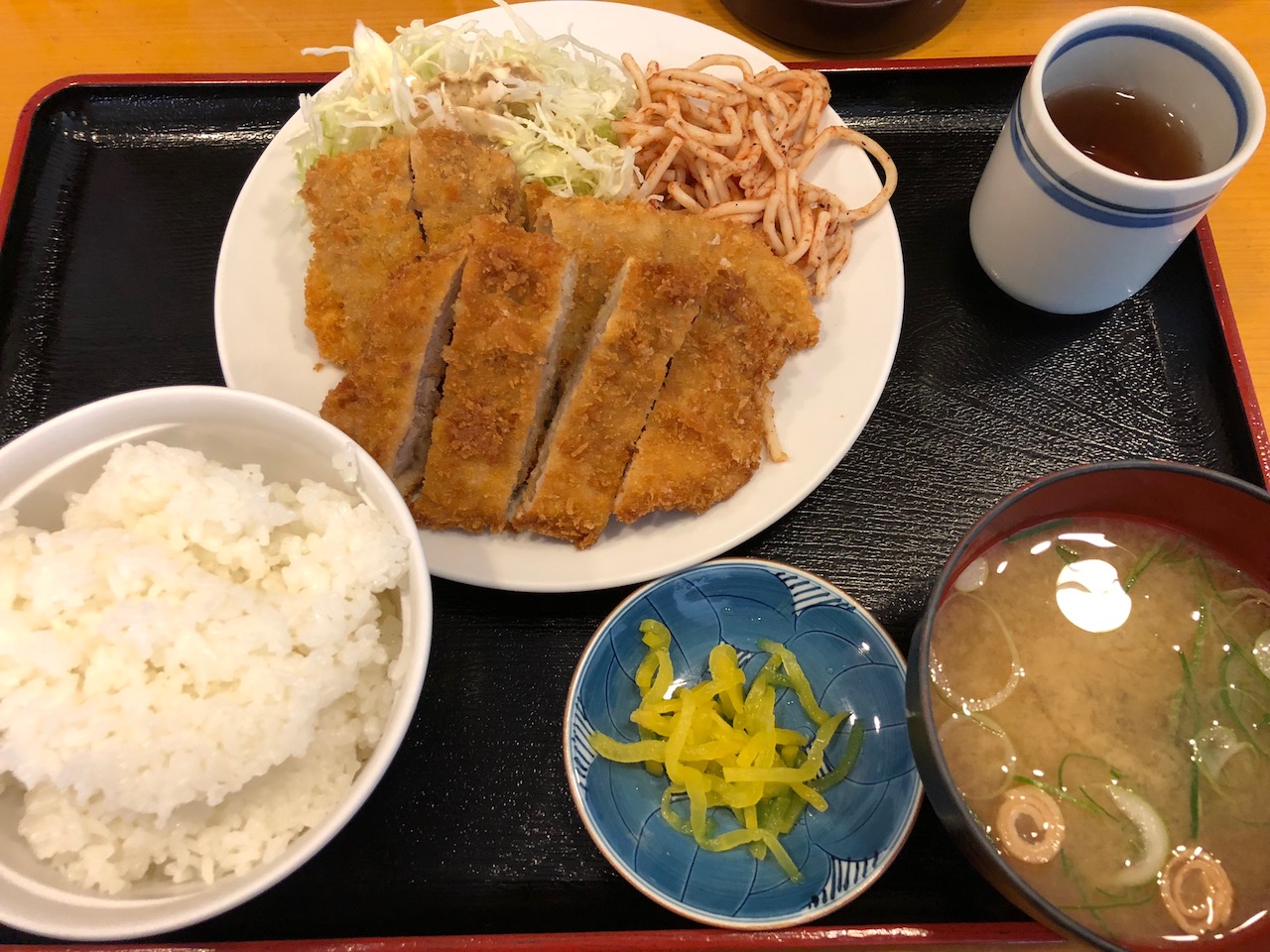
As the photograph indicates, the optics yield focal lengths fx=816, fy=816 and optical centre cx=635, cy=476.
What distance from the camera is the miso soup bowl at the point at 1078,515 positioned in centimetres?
128

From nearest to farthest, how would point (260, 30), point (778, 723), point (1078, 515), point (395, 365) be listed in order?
point (1078, 515)
point (778, 723)
point (395, 365)
point (260, 30)

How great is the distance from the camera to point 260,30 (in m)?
A: 2.78

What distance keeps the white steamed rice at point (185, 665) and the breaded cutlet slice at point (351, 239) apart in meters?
0.72

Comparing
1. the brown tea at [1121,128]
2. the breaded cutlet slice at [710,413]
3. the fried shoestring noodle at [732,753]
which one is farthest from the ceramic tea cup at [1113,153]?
the fried shoestring noodle at [732,753]

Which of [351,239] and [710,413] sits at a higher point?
[351,239]

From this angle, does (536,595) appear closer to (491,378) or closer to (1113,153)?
(491,378)

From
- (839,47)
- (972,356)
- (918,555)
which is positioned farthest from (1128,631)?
(839,47)

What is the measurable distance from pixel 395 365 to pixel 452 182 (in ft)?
1.89

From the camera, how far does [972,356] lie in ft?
7.42

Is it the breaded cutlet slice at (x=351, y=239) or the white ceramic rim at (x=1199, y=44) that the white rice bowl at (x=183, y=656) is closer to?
the breaded cutlet slice at (x=351, y=239)

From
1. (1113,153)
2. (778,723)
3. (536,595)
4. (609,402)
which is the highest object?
(1113,153)

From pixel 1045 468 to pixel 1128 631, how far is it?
71cm

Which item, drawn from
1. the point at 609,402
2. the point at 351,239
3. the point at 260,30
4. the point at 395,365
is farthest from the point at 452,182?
the point at 260,30

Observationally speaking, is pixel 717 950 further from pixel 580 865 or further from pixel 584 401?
pixel 584 401
